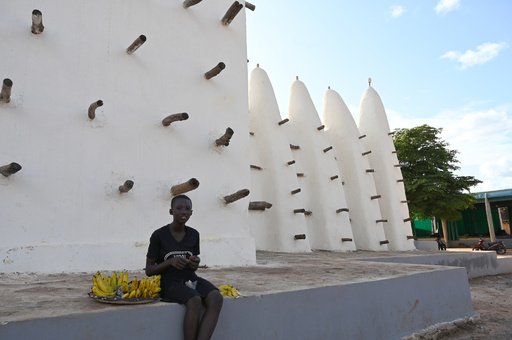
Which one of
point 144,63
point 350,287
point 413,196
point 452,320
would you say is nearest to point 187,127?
point 144,63

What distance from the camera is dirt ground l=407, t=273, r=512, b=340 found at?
4387 mm

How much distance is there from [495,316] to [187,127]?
5.47 metres

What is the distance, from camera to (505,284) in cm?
957

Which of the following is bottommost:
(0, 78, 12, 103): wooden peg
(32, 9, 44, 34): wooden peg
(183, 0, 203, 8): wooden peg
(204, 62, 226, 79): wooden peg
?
(0, 78, 12, 103): wooden peg

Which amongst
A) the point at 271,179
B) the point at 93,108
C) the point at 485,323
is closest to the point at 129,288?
the point at 93,108

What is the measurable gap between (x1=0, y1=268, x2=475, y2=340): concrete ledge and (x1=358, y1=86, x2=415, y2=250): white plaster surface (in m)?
8.55

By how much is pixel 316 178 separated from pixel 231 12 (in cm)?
660

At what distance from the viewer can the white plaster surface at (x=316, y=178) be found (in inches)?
450

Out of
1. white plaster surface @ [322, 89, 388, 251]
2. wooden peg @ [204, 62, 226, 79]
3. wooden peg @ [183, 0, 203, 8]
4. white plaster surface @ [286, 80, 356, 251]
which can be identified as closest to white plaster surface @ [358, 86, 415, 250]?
white plaster surface @ [322, 89, 388, 251]

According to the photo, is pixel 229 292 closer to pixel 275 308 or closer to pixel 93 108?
pixel 275 308

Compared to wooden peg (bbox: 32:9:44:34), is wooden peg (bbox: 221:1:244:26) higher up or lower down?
higher up

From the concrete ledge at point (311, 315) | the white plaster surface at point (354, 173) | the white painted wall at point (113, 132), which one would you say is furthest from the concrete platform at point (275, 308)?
the white plaster surface at point (354, 173)

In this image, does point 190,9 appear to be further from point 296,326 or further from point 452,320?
point 452,320

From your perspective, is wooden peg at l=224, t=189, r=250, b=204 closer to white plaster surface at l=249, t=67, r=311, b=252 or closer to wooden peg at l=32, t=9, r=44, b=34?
wooden peg at l=32, t=9, r=44, b=34
